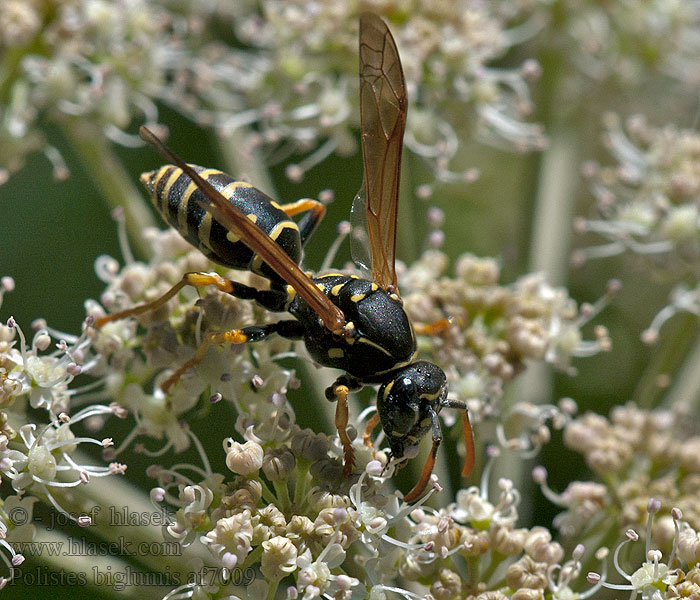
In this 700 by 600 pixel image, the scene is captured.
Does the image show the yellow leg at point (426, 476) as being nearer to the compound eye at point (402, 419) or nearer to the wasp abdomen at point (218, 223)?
the compound eye at point (402, 419)

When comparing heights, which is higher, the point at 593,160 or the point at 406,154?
the point at 406,154

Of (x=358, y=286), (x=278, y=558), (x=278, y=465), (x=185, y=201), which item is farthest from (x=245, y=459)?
(x=185, y=201)

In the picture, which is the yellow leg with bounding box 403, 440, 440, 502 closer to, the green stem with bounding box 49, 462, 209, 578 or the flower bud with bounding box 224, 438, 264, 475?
the flower bud with bounding box 224, 438, 264, 475

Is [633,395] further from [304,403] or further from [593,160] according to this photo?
[304,403]

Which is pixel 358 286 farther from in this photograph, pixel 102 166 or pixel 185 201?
pixel 102 166

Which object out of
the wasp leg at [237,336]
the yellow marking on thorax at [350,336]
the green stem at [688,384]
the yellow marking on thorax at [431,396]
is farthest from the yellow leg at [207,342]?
the green stem at [688,384]

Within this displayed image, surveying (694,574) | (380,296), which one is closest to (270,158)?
(380,296)
